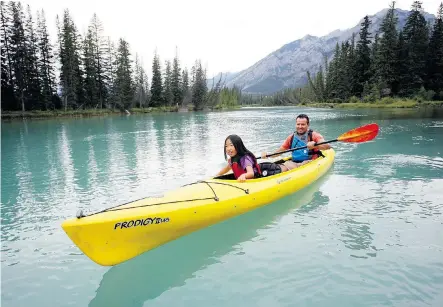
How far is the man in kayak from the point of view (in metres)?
7.55

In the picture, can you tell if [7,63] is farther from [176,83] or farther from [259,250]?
[259,250]

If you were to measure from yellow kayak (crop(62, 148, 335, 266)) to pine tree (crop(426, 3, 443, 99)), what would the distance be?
49.8 m

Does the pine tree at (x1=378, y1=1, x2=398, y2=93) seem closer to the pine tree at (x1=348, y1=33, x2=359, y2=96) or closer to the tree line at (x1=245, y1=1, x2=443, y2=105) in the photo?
the tree line at (x1=245, y1=1, x2=443, y2=105)

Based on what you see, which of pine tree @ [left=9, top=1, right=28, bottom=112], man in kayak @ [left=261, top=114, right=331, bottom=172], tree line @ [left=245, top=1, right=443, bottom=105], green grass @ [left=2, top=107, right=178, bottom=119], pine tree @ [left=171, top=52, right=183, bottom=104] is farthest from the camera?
pine tree @ [left=171, top=52, right=183, bottom=104]

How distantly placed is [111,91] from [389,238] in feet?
157

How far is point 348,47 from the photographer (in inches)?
2347

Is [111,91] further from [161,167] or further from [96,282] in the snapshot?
[96,282]

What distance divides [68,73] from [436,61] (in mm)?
51460

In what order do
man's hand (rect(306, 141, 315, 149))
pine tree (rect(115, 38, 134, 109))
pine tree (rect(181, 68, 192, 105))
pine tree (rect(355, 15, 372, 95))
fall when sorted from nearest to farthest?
man's hand (rect(306, 141, 315, 149))
pine tree (rect(115, 38, 134, 109))
pine tree (rect(355, 15, 372, 95))
pine tree (rect(181, 68, 192, 105))

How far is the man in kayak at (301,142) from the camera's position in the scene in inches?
297

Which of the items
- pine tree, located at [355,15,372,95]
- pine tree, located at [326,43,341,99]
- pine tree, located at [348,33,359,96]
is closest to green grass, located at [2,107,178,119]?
pine tree, located at [348,33,359,96]

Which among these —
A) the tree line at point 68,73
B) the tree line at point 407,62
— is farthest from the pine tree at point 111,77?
the tree line at point 407,62

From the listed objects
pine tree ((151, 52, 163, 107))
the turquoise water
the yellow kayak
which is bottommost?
the turquoise water

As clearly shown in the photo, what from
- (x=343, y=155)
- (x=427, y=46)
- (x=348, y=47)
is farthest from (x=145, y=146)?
(x=348, y=47)
